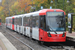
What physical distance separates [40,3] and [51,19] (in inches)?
1148

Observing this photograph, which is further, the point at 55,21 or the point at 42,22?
the point at 42,22

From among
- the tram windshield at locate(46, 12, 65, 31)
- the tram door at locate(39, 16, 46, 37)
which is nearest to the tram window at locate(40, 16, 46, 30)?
the tram door at locate(39, 16, 46, 37)

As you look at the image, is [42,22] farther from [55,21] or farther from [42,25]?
[55,21]

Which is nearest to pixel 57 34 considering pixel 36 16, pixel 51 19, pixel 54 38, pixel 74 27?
pixel 54 38

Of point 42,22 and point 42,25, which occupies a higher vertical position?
point 42,22

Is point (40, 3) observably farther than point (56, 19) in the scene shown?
Yes

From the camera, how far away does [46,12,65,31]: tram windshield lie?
14.4 metres

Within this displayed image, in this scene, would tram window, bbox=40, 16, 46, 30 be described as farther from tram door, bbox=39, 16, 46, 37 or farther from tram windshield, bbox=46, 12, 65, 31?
tram windshield, bbox=46, 12, 65, 31

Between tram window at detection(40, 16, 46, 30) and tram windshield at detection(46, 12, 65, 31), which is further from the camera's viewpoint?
tram window at detection(40, 16, 46, 30)

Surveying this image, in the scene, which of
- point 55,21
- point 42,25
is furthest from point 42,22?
point 55,21

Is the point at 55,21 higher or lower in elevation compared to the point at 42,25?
higher

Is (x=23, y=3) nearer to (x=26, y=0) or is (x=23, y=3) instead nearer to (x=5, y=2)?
(x=26, y=0)

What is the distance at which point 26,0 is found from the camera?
2434 inches

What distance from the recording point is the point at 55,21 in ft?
47.5
